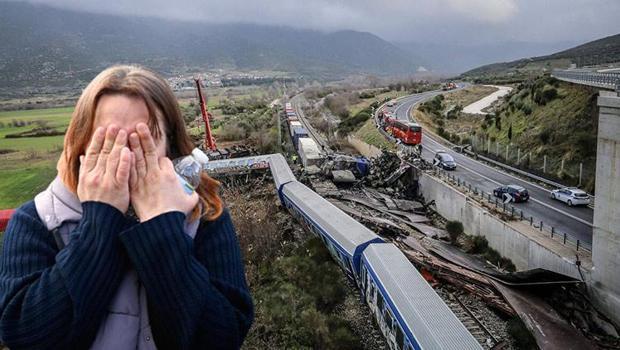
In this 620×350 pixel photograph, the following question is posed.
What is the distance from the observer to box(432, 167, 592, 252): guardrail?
55.4 ft

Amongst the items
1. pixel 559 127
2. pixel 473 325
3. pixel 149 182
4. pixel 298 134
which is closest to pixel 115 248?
pixel 149 182

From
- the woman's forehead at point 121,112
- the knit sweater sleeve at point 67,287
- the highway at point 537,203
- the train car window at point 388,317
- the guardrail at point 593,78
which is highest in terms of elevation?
the woman's forehead at point 121,112

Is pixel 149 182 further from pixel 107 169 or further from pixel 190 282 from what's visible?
pixel 190 282

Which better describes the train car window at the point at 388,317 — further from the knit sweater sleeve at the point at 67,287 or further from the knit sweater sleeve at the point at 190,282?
the knit sweater sleeve at the point at 67,287

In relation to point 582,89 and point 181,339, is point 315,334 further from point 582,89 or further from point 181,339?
point 582,89

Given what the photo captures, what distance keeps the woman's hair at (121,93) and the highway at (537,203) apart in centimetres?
1782

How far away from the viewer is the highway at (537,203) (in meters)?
18.9

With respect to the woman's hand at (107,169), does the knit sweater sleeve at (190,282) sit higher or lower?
lower

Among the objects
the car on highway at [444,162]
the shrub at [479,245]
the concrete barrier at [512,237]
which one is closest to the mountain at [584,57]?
the car on highway at [444,162]

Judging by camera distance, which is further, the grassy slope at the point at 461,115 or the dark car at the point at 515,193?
the grassy slope at the point at 461,115

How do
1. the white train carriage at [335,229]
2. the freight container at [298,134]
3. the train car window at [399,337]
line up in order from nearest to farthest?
the train car window at [399,337]
the white train carriage at [335,229]
the freight container at [298,134]

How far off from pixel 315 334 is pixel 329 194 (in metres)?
13.1

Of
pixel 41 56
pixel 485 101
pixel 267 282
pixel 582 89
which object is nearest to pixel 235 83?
pixel 41 56

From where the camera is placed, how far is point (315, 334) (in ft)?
41.0
